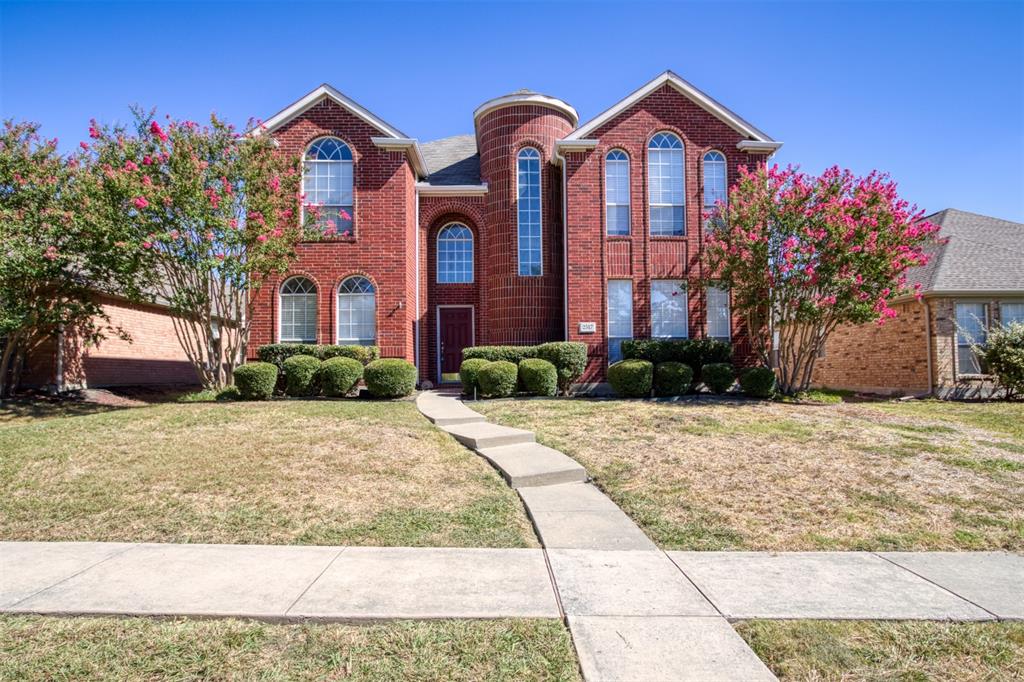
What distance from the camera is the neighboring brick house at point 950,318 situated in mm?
14922

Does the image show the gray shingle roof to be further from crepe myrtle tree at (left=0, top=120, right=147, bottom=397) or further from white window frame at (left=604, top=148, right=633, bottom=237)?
crepe myrtle tree at (left=0, top=120, right=147, bottom=397)

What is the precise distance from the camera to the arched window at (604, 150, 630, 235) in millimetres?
15398

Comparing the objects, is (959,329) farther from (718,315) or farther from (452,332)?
(452,332)

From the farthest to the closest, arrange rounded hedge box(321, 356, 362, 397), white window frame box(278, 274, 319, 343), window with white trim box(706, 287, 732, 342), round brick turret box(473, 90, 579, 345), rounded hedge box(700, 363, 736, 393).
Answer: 1. round brick turret box(473, 90, 579, 345)
2. window with white trim box(706, 287, 732, 342)
3. white window frame box(278, 274, 319, 343)
4. rounded hedge box(700, 363, 736, 393)
5. rounded hedge box(321, 356, 362, 397)

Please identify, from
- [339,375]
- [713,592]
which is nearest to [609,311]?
[339,375]

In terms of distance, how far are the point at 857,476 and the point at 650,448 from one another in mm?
2506

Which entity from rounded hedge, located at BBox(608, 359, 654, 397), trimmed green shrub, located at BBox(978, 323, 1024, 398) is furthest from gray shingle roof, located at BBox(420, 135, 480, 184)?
trimmed green shrub, located at BBox(978, 323, 1024, 398)

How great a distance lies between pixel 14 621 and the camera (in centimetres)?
311

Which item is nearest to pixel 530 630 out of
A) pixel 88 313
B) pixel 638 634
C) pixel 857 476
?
pixel 638 634

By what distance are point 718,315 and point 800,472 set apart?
9401 mm

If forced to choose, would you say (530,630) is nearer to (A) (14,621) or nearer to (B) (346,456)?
(A) (14,621)

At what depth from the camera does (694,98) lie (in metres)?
15.5

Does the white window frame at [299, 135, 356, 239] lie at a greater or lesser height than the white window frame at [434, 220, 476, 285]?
greater

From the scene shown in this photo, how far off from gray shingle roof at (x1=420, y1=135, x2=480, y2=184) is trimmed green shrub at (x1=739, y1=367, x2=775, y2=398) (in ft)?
31.7
